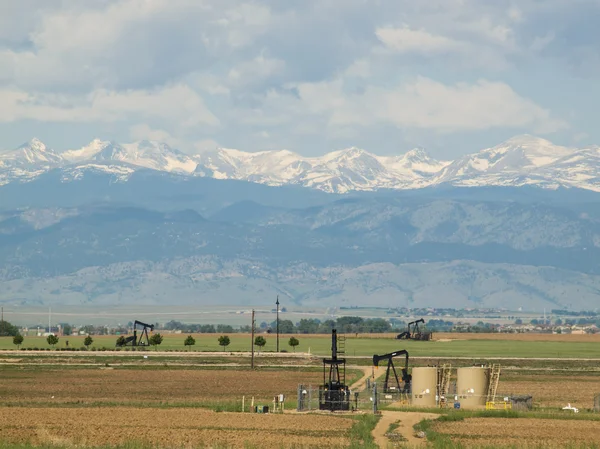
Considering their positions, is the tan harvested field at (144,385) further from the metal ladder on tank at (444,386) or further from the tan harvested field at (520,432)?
the tan harvested field at (520,432)

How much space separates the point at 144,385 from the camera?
310 ft

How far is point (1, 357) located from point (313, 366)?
3542cm

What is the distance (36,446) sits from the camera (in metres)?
53.0

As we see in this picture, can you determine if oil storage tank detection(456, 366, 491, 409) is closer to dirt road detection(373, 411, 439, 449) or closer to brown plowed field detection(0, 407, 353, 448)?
dirt road detection(373, 411, 439, 449)

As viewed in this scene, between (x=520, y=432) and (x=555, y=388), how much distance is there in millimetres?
33736

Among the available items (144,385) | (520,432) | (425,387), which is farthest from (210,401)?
(520,432)

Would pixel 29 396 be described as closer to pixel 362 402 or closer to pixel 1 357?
pixel 362 402

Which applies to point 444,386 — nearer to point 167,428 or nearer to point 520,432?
point 520,432

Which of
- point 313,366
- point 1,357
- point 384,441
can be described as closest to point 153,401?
point 384,441

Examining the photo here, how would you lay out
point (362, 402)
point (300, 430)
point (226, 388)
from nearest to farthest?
1. point (300, 430)
2. point (362, 402)
3. point (226, 388)

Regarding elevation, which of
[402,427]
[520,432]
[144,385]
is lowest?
[520,432]

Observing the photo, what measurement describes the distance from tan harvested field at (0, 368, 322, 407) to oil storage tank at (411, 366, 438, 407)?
1014 centimetres

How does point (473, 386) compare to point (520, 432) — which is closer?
point (520, 432)

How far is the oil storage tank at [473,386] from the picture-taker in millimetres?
77875
